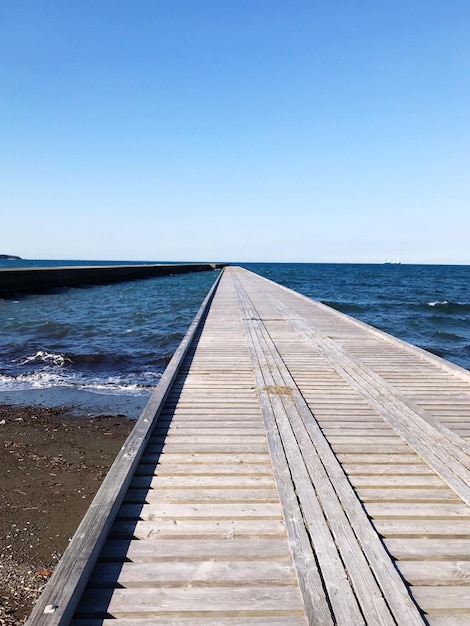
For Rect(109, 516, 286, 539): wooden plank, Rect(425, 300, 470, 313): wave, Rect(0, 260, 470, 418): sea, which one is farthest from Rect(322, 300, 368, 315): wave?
Rect(109, 516, 286, 539): wooden plank

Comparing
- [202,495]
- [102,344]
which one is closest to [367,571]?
[202,495]

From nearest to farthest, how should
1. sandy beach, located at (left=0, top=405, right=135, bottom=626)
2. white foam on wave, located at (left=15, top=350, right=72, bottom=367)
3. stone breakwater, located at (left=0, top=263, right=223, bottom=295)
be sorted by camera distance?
sandy beach, located at (left=0, top=405, right=135, bottom=626) < white foam on wave, located at (left=15, top=350, right=72, bottom=367) < stone breakwater, located at (left=0, top=263, right=223, bottom=295)

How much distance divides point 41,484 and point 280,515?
10.7 ft

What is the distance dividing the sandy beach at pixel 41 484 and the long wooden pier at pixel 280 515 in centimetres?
116

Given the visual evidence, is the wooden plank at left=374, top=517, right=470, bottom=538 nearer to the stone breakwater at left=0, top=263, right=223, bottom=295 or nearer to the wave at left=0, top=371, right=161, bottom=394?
the wave at left=0, top=371, right=161, bottom=394

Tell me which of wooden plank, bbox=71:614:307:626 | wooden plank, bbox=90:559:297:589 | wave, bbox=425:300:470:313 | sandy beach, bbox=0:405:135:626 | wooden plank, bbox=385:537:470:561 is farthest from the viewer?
wave, bbox=425:300:470:313

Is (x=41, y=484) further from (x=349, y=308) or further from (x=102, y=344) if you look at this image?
(x=349, y=308)

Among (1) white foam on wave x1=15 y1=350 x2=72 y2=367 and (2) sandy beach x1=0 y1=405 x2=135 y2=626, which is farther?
(1) white foam on wave x1=15 y1=350 x2=72 y2=367

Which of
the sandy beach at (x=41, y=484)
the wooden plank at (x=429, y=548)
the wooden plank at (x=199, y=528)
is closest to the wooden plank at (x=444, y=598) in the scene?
the wooden plank at (x=429, y=548)

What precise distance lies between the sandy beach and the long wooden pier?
116cm

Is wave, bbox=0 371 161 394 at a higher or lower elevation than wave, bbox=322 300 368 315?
lower

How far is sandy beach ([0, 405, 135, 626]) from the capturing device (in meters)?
3.31

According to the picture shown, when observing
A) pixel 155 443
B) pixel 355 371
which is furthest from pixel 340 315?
pixel 155 443

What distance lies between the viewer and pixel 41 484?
4777 millimetres
